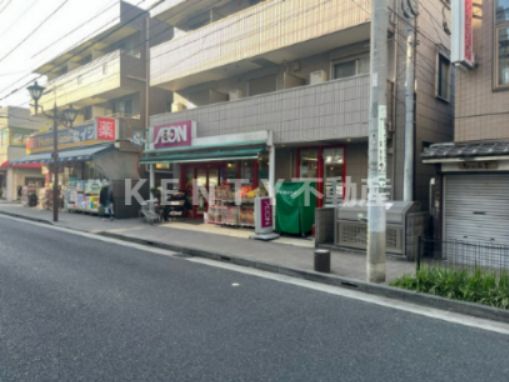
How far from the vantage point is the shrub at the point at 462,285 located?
209 inches

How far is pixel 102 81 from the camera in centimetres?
2041

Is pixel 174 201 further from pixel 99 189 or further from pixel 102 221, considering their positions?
pixel 99 189

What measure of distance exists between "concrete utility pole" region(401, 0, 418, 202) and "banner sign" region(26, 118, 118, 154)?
14264mm

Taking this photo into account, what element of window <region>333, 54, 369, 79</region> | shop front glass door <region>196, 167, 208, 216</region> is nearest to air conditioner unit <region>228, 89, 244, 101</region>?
shop front glass door <region>196, 167, 208, 216</region>

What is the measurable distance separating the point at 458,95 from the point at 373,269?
17.6 ft

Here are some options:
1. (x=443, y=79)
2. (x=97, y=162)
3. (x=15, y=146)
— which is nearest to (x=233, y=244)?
(x=443, y=79)

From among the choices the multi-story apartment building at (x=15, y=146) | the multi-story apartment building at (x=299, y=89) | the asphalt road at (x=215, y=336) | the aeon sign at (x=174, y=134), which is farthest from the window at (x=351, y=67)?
the multi-story apartment building at (x=15, y=146)

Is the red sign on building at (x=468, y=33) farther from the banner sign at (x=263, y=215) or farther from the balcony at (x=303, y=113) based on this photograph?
the banner sign at (x=263, y=215)

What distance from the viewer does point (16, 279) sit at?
6770mm

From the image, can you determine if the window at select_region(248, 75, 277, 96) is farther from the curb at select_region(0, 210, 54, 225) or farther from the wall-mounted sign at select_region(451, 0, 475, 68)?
the curb at select_region(0, 210, 54, 225)

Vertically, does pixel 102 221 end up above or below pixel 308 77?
below

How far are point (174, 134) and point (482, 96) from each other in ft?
36.2

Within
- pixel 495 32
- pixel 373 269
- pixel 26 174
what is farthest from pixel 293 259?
pixel 26 174

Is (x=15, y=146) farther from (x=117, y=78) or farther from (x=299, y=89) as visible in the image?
(x=299, y=89)
